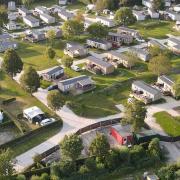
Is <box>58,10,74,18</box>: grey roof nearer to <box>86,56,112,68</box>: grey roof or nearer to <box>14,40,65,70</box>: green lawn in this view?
<box>14,40,65,70</box>: green lawn

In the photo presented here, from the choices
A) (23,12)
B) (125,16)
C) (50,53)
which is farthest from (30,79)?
(23,12)

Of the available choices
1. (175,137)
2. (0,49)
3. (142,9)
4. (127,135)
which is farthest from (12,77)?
(142,9)

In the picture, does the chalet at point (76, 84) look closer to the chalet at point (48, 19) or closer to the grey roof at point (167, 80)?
the grey roof at point (167, 80)

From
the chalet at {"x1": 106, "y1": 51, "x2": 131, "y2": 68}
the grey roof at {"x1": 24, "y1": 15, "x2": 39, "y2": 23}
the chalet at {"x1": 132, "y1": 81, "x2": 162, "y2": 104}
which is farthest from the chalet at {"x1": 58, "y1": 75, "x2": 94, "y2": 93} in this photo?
the grey roof at {"x1": 24, "y1": 15, "x2": 39, "y2": 23}

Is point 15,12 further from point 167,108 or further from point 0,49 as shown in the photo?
point 167,108

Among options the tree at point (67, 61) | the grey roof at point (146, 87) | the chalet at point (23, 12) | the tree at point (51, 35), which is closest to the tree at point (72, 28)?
the tree at point (51, 35)

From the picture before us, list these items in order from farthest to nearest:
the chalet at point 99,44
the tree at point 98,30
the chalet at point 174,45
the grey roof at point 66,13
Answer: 1. the grey roof at point 66,13
2. the tree at point 98,30
3. the chalet at point 99,44
4. the chalet at point 174,45

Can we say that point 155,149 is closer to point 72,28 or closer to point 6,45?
point 6,45
